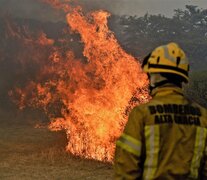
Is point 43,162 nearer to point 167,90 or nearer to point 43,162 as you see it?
point 43,162

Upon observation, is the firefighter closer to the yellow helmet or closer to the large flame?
the yellow helmet

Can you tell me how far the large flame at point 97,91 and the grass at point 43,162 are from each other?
695mm

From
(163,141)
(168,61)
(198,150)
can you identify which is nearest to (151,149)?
(163,141)

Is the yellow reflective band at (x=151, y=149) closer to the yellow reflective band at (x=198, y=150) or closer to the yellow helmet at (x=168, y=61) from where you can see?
the yellow reflective band at (x=198, y=150)

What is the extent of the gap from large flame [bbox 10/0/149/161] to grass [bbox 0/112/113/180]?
69 centimetres

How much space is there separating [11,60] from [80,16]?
11.5 meters

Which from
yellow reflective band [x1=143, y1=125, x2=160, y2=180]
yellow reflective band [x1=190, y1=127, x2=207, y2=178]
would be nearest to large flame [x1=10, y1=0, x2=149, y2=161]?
yellow reflective band [x1=190, y1=127, x2=207, y2=178]

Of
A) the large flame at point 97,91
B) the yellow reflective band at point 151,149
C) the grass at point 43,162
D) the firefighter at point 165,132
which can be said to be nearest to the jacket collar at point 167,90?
the firefighter at point 165,132

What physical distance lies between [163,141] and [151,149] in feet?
0.36

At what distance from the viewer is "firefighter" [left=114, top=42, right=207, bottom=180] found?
3.35m

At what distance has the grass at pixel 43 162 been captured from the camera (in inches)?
425

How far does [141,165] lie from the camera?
3422mm

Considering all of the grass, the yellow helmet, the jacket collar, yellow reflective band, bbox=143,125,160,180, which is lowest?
the grass

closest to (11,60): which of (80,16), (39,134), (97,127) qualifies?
(39,134)
